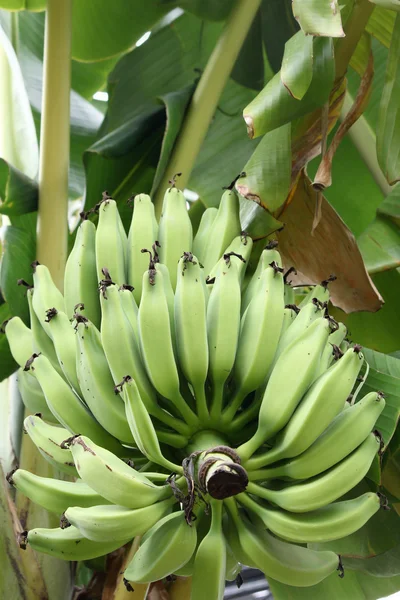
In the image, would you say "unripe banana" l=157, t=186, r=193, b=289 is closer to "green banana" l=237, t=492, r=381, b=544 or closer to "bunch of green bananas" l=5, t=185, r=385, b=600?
"bunch of green bananas" l=5, t=185, r=385, b=600

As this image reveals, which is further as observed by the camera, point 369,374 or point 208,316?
point 369,374

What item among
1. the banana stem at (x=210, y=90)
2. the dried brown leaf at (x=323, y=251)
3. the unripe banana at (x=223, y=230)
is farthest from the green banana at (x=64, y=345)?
the banana stem at (x=210, y=90)

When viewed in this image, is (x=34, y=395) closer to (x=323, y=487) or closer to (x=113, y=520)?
(x=113, y=520)

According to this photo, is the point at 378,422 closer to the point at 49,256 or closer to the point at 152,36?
the point at 49,256

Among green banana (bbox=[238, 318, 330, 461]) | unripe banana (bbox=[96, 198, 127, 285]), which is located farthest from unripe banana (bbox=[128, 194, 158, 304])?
green banana (bbox=[238, 318, 330, 461])

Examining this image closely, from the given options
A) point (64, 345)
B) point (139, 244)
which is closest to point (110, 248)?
point (139, 244)

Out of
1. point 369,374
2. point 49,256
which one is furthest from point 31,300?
point 369,374

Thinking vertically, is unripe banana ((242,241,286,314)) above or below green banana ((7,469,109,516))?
above
